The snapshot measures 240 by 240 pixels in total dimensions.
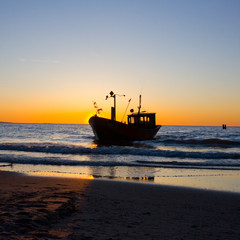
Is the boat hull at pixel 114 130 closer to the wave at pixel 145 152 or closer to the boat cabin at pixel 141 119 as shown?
the boat cabin at pixel 141 119

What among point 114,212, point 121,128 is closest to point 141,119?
point 121,128

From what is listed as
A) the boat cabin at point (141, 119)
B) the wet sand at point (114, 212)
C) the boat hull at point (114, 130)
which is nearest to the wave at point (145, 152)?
the boat hull at point (114, 130)

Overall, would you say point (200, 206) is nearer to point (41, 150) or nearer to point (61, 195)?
point (61, 195)

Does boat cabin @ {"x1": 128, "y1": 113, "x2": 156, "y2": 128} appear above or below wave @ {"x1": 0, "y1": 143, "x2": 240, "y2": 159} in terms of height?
above

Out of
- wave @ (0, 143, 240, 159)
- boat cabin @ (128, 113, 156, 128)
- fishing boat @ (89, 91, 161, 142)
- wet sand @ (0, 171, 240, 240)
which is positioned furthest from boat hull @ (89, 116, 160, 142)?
wet sand @ (0, 171, 240, 240)

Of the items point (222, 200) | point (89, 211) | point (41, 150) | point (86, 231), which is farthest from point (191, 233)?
point (41, 150)

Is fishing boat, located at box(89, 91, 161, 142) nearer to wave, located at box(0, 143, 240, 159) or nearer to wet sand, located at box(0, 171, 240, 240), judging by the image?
wave, located at box(0, 143, 240, 159)

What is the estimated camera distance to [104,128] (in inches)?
1660

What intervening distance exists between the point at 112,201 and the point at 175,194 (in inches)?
89.1

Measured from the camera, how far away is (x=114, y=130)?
136ft

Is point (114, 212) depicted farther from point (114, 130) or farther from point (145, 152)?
point (114, 130)

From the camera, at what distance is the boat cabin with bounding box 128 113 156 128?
151ft

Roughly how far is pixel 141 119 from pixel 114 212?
40049 mm

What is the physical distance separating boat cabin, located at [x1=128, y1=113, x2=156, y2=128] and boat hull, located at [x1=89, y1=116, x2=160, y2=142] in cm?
244
